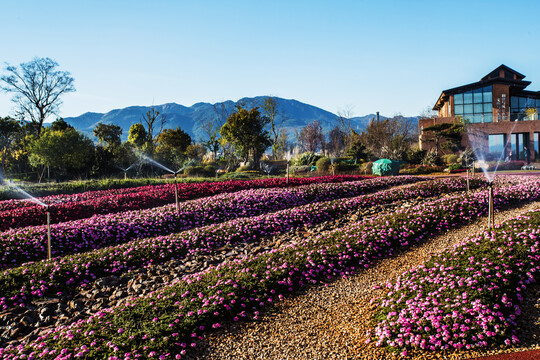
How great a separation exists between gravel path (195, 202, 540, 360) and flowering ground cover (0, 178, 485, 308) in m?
3.91

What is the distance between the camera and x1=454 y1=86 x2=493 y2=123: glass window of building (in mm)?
40969

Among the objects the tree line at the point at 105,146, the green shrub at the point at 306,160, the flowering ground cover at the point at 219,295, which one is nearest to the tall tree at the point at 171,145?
the tree line at the point at 105,146

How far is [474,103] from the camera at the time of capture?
41344mm

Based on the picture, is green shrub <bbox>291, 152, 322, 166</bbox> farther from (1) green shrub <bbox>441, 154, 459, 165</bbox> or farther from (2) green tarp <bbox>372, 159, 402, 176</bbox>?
(1) green shrub <bbox>441, 154, 459, 165</bbox>

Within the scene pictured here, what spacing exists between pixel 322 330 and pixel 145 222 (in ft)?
26.3

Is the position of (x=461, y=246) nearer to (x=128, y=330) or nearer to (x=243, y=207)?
(x=128, y=330)

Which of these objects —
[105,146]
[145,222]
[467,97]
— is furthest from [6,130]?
[467,97]

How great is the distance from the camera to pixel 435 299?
5.55 metres

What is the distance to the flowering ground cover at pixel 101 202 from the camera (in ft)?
43.7

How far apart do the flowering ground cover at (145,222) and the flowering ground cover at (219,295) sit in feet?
15.4

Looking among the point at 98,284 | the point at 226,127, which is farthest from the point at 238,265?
the point at 226,127

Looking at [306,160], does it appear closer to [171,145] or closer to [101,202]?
[171,145]

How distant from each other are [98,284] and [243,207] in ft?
22.0

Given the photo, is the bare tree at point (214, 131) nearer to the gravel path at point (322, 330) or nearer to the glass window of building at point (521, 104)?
the glass window of building at point (521, 104)
